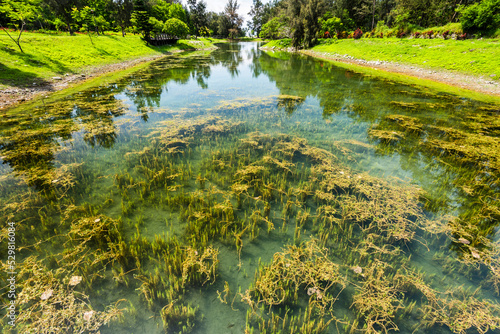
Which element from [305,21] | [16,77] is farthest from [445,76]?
[16,77]

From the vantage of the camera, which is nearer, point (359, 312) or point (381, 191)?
point (359, 312)

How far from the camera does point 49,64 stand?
19.5 m

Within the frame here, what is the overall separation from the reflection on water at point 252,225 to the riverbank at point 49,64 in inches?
266

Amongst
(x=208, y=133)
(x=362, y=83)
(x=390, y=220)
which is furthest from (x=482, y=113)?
(x=208, y=133)

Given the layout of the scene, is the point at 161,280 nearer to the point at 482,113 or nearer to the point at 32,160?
the point at 32,160

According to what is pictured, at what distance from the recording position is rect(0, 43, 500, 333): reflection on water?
3.10m

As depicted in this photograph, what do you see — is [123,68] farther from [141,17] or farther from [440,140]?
[440,140]

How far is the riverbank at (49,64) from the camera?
1475 cm

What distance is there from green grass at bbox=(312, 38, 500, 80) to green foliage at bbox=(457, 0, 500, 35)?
359cm

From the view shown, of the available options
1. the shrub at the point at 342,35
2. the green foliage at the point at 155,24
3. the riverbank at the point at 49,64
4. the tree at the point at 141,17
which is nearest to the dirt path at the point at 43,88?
the riverbank at the point at 49,64

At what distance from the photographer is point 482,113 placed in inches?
468

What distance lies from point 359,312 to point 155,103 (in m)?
15.5

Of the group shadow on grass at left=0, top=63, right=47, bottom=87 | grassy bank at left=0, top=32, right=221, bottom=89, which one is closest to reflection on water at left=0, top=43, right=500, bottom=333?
shadow on grass at left=0, top=63, right=47, bottom=87

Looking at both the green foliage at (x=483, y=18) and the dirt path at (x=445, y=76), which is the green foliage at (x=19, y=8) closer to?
the dirt path at (x=445, y=76)
